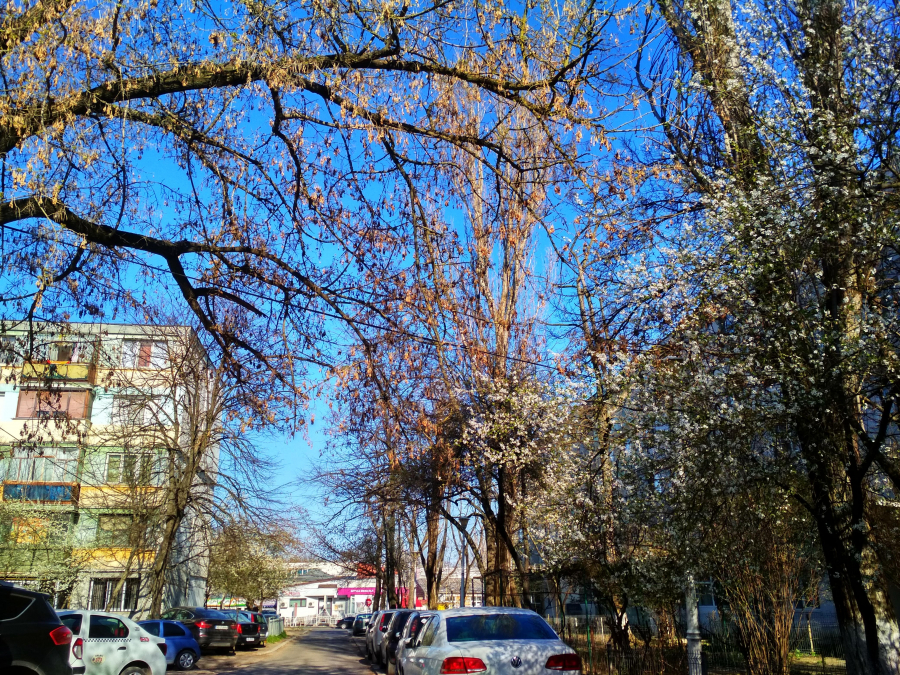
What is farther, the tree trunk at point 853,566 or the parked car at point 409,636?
the parked car at point 409,636

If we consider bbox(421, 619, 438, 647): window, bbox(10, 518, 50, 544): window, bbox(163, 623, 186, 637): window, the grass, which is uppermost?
bbox(10, 518, 50, 544): window

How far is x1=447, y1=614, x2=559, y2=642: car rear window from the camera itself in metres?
8.95

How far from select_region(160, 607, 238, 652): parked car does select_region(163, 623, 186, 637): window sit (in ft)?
16.9

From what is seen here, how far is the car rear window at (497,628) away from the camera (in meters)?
8.95

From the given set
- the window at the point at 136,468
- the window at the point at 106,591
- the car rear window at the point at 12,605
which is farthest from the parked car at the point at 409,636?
the window at the point at 106,591

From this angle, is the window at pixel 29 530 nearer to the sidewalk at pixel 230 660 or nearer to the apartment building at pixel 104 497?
the apartment building at pixel 104 497

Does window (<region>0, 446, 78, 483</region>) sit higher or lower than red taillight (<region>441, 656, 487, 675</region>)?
higher

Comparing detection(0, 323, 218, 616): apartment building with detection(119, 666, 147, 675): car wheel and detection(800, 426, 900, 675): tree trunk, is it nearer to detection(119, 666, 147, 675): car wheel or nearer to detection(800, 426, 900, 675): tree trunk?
detection(119, 666, 147, 675): car wheel

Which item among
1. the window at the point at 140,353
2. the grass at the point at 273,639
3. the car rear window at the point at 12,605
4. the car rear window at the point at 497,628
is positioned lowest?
the grass at the point at 273,639

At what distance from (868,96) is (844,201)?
5.11 ft

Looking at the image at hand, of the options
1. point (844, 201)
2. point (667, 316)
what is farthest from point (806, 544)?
point (844, 201)

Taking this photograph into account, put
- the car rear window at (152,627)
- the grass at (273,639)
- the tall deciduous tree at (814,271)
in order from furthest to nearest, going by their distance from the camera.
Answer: the grass at (273,639) → the car rear window at (152,627) → the tall deciduous tree at (814,271)

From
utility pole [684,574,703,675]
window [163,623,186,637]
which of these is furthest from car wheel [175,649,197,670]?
utility pole [684,574,703,675]

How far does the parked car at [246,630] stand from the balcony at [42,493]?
7939mm
